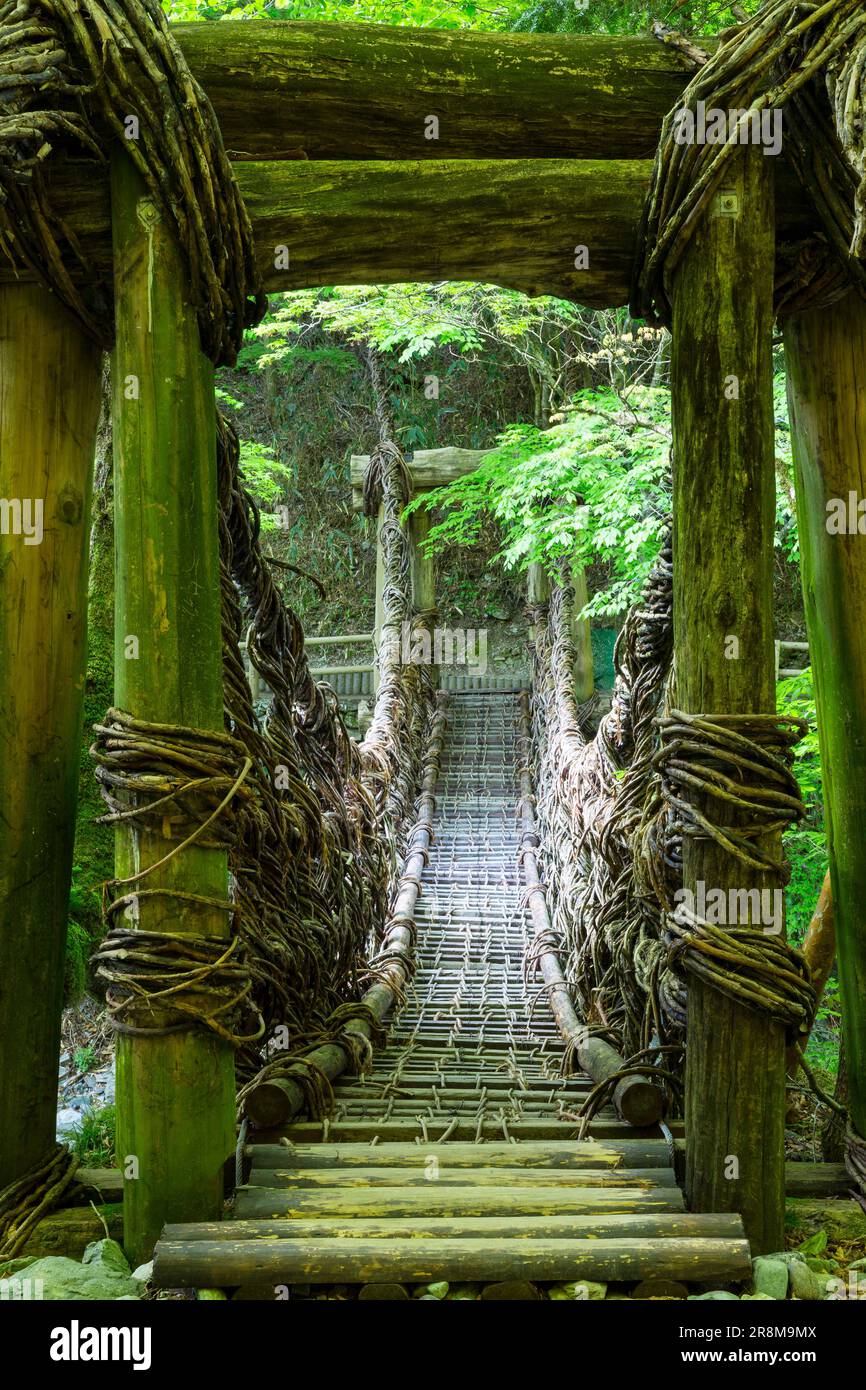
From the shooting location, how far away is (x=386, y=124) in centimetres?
190

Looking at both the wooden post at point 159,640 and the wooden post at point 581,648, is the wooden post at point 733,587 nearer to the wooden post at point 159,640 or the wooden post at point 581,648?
the wooden post at point 159,640

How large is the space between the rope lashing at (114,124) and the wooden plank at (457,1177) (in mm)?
1379

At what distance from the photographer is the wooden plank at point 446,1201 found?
1.63 meters

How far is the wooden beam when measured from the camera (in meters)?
1.86

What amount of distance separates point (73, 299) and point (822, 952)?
6.31ft

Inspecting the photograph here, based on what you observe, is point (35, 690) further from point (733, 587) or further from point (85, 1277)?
point (733, 587)

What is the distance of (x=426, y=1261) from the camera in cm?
145

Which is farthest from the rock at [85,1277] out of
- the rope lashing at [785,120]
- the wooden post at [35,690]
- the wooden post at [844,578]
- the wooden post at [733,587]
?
the rope lashing at [785,120]

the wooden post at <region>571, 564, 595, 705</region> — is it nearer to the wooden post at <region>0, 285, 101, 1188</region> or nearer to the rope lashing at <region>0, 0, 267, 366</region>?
the wooden post at <region>0, 285, 101, 1188</region>

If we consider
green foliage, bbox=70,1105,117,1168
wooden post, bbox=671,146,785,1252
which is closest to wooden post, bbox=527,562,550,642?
green foliage, bbox=70,1105,117,1168

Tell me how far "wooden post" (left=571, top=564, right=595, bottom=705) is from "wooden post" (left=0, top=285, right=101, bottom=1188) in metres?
5.04

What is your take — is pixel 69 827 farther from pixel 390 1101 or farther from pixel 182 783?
pixel 390 1101

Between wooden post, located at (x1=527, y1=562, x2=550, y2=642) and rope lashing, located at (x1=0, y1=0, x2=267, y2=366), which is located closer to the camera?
rope lashing, located at (x1=0, y1=0, x2=267, y2=366)

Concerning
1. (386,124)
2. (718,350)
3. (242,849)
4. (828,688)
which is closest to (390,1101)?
(242,849)
